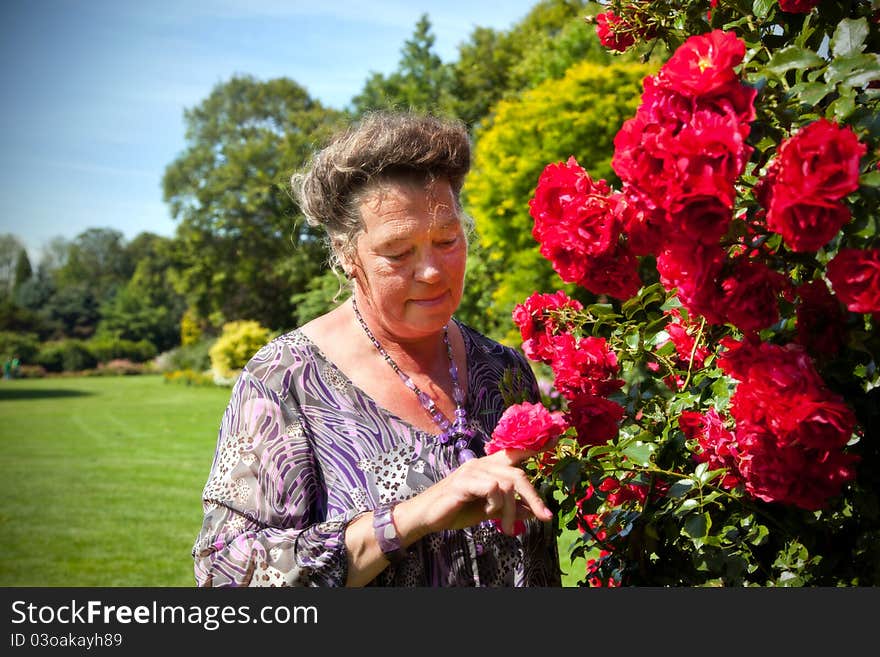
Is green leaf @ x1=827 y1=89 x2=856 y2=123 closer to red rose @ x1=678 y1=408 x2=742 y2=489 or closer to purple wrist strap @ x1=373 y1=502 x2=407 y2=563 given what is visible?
red rose @ x1=678 y1=408 x2=742 y2=489

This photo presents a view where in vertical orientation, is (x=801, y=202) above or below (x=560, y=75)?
below

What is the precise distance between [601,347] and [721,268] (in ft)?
1.82

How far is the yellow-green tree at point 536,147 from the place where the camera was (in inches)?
517

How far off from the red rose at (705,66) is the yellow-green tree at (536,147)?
455 inches

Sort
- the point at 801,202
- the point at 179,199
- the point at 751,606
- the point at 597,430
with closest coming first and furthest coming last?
1. the point at 801,202
2. the point at 751,606
3. the point at 597,430
4. the point at 179,199

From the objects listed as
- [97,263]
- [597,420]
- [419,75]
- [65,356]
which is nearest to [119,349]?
[65,356]

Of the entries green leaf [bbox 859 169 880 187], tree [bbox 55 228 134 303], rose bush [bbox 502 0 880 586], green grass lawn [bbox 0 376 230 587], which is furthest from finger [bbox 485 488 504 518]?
tree [bbox 55 228 134 303]

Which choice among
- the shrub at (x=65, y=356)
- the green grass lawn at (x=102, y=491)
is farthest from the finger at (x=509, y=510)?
the shrub at (x=65, y=356)

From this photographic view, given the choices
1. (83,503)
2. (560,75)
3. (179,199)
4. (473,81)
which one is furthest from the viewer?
(179,199)

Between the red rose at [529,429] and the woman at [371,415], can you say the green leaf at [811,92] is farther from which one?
the woman at [371,415]

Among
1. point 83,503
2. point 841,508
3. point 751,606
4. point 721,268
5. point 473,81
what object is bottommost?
point 751,606

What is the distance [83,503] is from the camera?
984cm

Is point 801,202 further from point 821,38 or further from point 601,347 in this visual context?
point 601,347

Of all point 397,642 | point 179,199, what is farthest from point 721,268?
point 179,199
